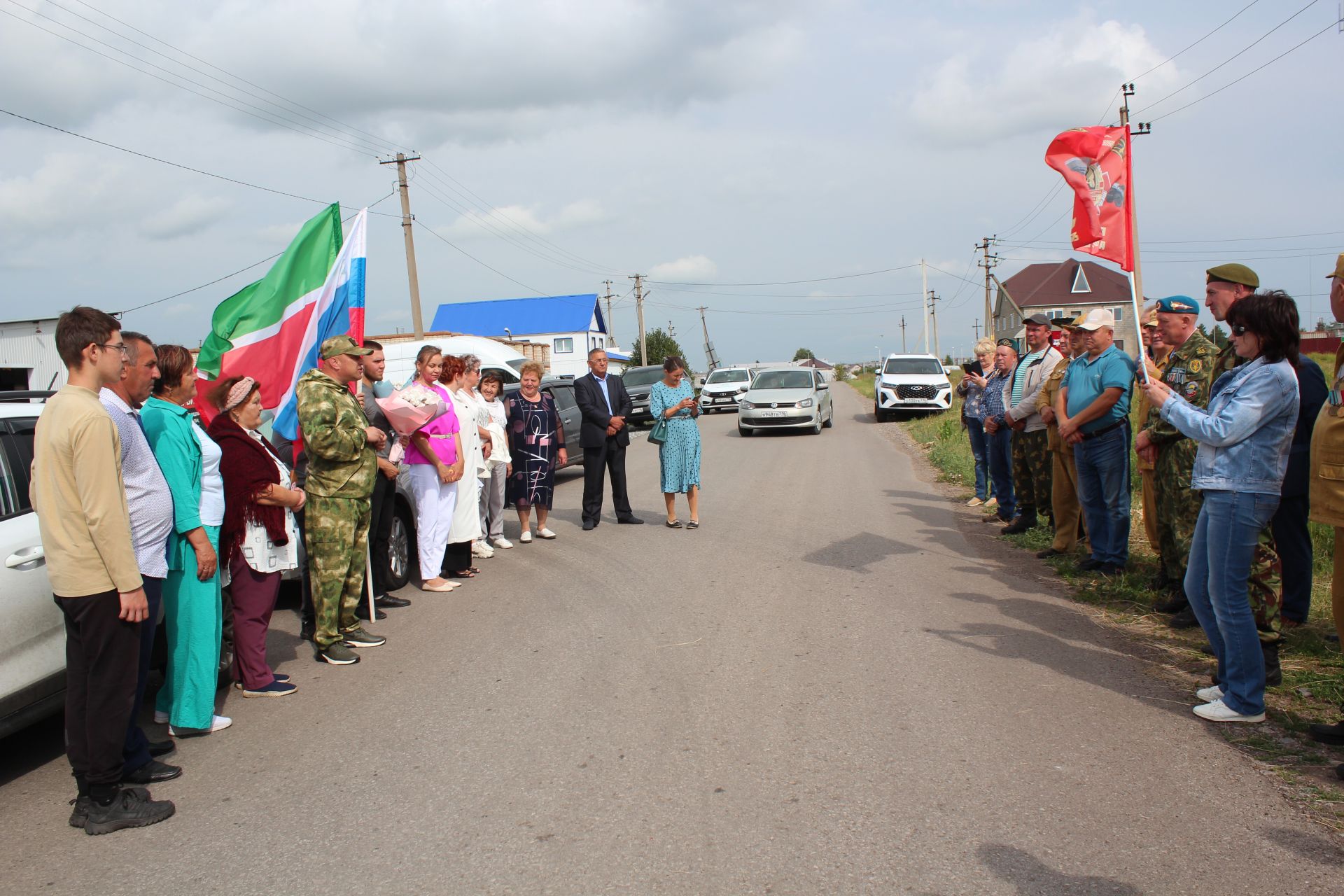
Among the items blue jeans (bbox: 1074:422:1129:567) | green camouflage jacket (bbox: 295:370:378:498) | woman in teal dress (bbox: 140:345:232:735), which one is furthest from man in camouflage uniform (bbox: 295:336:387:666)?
blue jeans (bbox: 1074:422:1129:567)

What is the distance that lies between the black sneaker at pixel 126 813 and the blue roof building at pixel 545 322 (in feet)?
205

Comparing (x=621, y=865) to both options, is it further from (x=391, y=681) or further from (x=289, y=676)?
(x=289, y=676)

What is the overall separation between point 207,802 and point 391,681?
146 centimetres

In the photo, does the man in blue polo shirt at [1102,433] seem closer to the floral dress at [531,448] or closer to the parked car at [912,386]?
the floral dress at [531,448]

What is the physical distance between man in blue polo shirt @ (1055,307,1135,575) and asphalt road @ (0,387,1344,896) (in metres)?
0.77

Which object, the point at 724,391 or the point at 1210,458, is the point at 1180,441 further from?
the point at 724,391

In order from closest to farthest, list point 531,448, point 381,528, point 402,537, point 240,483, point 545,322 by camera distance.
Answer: point 240,483 → point 381,528 → point 402,537 → point 531,448 → point 545,322

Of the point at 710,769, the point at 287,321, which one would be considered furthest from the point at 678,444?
the point at 710,769

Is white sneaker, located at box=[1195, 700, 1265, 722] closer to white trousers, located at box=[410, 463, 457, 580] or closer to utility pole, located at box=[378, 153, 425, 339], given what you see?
white trousers, located at box=[410, 463, 457, 580]

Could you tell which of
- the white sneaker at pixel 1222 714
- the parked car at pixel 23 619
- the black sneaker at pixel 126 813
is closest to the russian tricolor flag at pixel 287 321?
the parked car at pixel 23 619

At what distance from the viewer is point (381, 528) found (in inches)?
271

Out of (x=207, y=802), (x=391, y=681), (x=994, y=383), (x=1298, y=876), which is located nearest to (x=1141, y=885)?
(x=1298, y=876)

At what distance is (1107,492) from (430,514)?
5227 mm

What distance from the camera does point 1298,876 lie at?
116 inches
